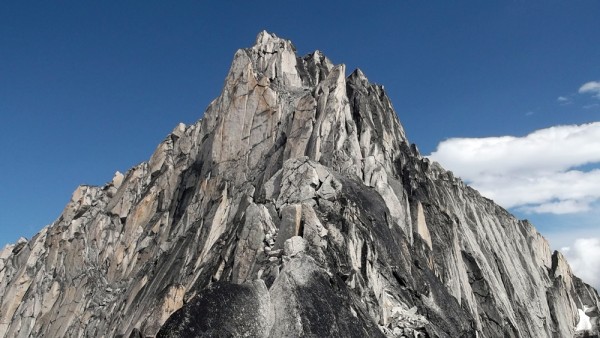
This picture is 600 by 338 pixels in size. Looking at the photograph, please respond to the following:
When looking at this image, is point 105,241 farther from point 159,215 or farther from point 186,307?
point 186,307

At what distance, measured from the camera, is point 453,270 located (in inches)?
2382

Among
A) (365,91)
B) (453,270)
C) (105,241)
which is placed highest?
(365,91)

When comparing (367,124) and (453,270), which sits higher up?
(367,124)

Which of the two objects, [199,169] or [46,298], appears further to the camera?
[46,298]

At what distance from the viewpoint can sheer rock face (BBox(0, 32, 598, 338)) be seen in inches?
1195

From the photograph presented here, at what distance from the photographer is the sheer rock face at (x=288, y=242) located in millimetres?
30359

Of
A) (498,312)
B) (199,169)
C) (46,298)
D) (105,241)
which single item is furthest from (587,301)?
(46,298)

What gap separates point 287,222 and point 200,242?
22460 mm

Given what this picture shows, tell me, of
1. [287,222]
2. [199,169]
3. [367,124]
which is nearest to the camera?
[287,222]

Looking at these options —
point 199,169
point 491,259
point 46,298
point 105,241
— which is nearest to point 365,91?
point 199,169

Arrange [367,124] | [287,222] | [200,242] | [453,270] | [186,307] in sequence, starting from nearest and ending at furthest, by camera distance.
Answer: [186,307] < [287,222] < [200,242] < [453,270] < [367,124]

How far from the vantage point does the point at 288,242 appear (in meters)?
32.9

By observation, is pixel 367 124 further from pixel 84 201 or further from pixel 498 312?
pixel 84 201

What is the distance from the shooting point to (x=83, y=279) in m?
83.3
